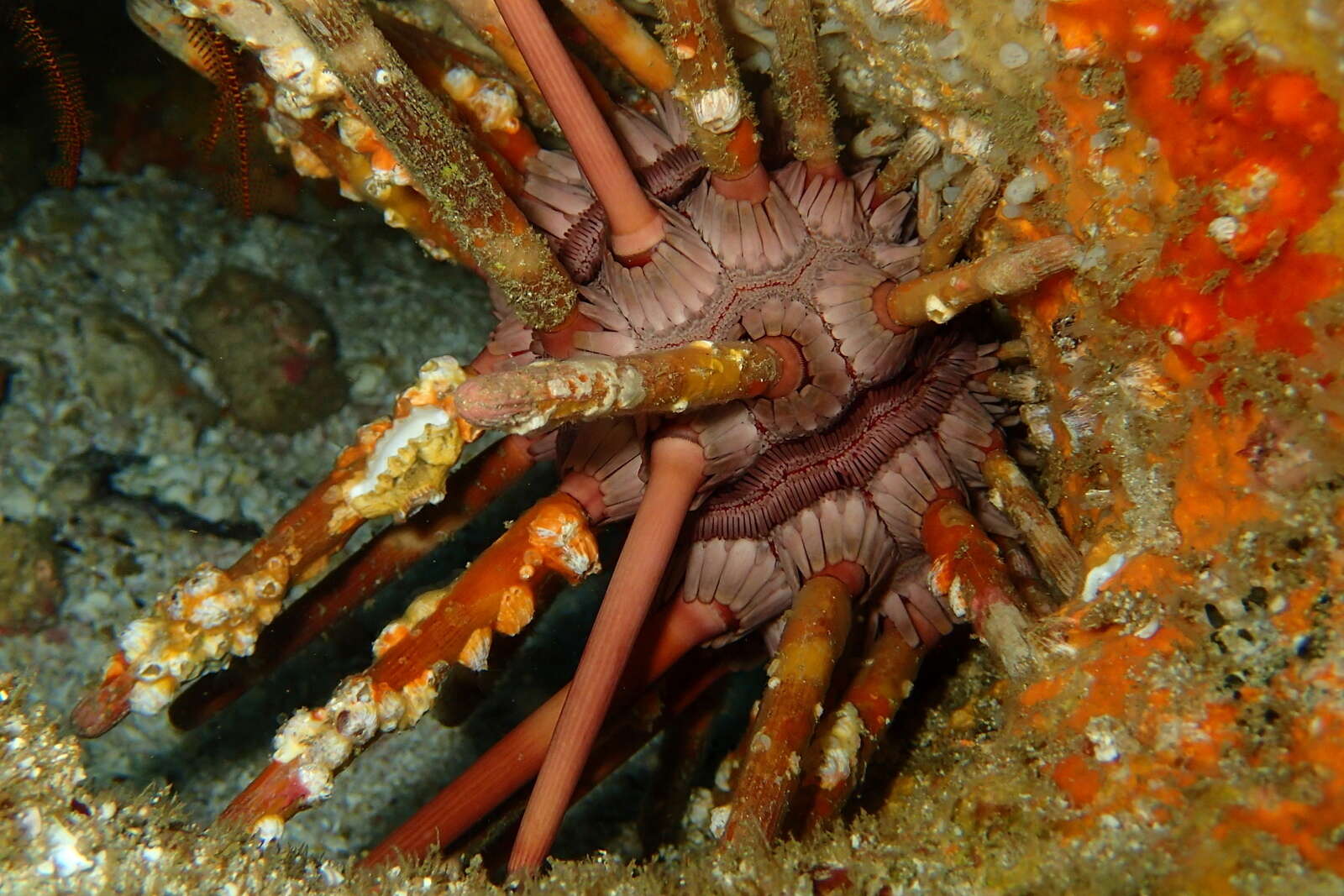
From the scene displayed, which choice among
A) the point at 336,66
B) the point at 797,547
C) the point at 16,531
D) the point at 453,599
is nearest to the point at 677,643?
the point at 797,547

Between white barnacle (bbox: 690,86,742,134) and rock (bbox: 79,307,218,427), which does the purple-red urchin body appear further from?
rock (bbox: 79,307,218,427)

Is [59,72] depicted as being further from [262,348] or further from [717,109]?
[717,109]

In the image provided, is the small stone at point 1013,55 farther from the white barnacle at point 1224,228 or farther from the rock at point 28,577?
the rock at point 28,577

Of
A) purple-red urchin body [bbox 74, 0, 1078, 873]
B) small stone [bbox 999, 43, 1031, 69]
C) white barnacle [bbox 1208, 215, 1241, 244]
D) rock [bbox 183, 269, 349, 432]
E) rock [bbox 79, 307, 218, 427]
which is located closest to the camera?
white barnacle [bbox 1208, 215, 1241, 244]

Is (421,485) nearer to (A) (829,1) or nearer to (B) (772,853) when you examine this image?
(B) (772,853)

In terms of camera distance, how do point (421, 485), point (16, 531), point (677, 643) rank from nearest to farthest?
point (421, 485) → point (677, 643) → point (16, 531)

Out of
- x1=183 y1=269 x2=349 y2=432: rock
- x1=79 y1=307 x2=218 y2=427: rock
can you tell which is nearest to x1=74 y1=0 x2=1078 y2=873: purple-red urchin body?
x1=183 y1=269 x2=349 y2=432: rock

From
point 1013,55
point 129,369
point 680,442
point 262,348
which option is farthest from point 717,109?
point 129,369
